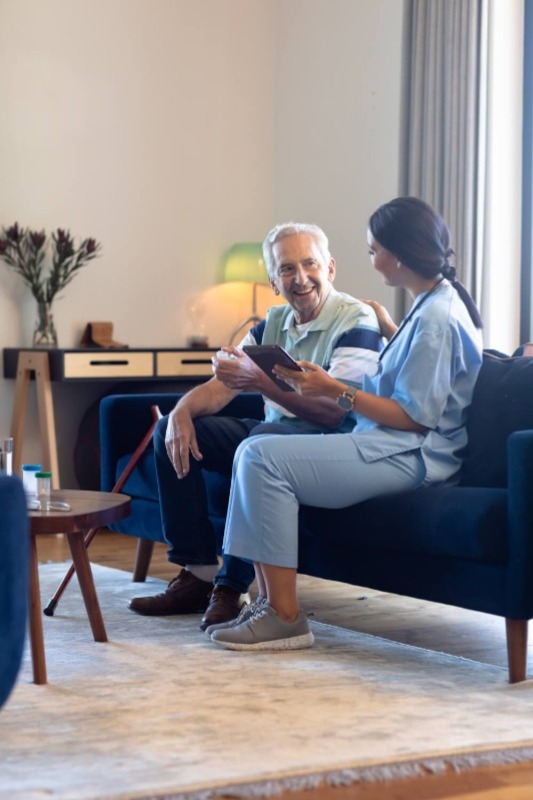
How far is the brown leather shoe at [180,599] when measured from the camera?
11.7ft

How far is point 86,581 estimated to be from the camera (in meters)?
3.17

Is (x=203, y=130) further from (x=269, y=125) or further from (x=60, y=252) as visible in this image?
(x=60, y=252)

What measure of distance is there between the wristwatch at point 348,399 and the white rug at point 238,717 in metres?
0.62

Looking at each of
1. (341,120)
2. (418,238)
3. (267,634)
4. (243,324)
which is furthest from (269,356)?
(341,120)

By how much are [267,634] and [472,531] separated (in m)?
0.61

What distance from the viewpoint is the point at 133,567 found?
4516 mm

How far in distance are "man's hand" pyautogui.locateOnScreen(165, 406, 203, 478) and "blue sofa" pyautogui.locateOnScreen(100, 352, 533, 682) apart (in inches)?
16.1

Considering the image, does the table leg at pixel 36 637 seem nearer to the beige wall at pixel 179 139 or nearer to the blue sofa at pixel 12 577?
the blue sofa at pixel 12 577

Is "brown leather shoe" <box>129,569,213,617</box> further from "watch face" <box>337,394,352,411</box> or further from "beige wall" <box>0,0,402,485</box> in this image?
"beige wall" <box>0,0,402,485</box>

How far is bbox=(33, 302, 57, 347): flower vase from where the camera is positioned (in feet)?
17.8

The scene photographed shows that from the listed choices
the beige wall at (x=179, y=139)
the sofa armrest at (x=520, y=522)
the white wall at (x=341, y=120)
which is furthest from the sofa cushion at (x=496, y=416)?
the beige wall at (x=179, y=139)

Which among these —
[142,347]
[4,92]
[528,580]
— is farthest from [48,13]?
[528,580]

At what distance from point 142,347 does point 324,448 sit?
2633 millimetres

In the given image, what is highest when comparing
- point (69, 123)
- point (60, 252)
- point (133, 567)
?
point (69, 123)
